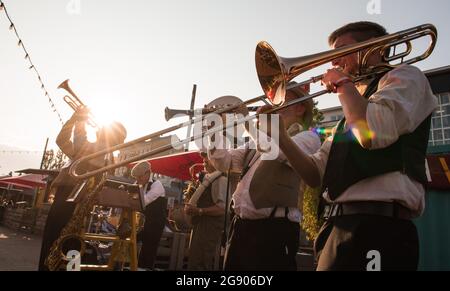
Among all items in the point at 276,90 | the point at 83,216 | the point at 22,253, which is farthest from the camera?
the point at 22,253

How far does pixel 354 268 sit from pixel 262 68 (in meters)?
1.48

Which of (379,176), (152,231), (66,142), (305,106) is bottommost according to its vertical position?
(152,231)

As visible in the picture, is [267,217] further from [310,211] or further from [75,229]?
[310,211]

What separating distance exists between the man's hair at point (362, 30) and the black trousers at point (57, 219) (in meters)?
3.29

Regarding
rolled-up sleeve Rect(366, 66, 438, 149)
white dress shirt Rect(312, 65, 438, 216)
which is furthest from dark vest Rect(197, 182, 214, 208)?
rolled-up sleeve Rect(366, 66, 438, 149)

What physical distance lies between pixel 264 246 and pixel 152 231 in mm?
4008

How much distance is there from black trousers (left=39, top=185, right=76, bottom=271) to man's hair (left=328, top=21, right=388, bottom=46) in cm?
329

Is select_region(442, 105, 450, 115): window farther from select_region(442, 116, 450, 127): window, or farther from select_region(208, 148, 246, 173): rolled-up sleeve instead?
select_region(208, 148, 246, 173): rolled-up sleeve

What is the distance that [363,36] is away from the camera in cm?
186

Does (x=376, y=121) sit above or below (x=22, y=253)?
above

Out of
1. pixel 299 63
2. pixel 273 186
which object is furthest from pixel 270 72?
pixel 273 186

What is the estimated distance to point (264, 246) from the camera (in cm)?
221
